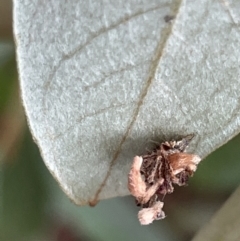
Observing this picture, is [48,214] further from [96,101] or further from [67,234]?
[96,101]

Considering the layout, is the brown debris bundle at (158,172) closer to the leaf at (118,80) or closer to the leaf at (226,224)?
the leaf at (118,80)

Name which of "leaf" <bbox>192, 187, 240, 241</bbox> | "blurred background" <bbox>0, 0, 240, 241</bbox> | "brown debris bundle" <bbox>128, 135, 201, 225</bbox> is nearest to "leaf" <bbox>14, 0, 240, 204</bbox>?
"brown debris bundle" <bbox>128, 135, 201, 225</bbox>

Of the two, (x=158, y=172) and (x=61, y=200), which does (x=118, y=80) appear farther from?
(x=61, y=200)

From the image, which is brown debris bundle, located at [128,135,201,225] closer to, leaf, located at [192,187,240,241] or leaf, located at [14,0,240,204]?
leaf, located at [14,0,240,204]

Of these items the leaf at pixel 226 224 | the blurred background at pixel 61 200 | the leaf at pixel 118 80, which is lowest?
the blurred background at pixel 61 200

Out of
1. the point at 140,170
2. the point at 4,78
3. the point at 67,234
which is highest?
the point at 140,170

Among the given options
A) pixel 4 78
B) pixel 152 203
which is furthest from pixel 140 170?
pixel 4 78

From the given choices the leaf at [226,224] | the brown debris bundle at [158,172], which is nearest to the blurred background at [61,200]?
the leaf at [226,224]
